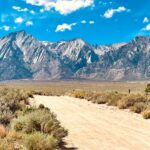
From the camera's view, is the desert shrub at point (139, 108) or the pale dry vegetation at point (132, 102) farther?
the desert shrub at point (139, 108)

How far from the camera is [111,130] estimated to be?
18.5 metres

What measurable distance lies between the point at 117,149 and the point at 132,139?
7.34ft

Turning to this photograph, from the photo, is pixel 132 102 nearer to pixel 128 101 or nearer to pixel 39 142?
pixel 128 101

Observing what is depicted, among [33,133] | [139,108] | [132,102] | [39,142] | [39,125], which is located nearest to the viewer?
[39,142]

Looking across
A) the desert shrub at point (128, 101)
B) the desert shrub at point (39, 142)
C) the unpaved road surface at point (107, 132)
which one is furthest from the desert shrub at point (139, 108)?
the desert shrub at point (39, 142)

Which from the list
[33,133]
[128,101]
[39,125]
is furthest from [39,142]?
[128,101]

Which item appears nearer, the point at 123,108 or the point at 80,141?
the point at 80,141

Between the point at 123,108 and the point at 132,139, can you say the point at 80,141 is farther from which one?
the point at 123,108

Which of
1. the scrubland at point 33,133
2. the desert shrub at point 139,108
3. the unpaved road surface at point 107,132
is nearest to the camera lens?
the scrubland at point 33,133

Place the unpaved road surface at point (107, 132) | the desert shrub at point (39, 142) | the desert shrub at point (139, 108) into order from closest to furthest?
the desert shrub at point (39, 142) → the unpaved road surface at point (107, 132) → the desert shrub at point (139, 108)

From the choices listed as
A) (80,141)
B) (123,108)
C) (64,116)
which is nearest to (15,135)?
(80,141)

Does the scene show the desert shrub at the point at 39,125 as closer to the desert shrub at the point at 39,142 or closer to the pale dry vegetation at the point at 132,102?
the desert shrub at the point at 39,142

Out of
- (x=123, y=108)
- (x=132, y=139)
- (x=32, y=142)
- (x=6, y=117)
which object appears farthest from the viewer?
(x=123, y=108)

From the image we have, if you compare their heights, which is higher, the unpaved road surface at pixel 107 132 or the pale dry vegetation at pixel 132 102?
the pale dry vegetation at pixel 132 102
